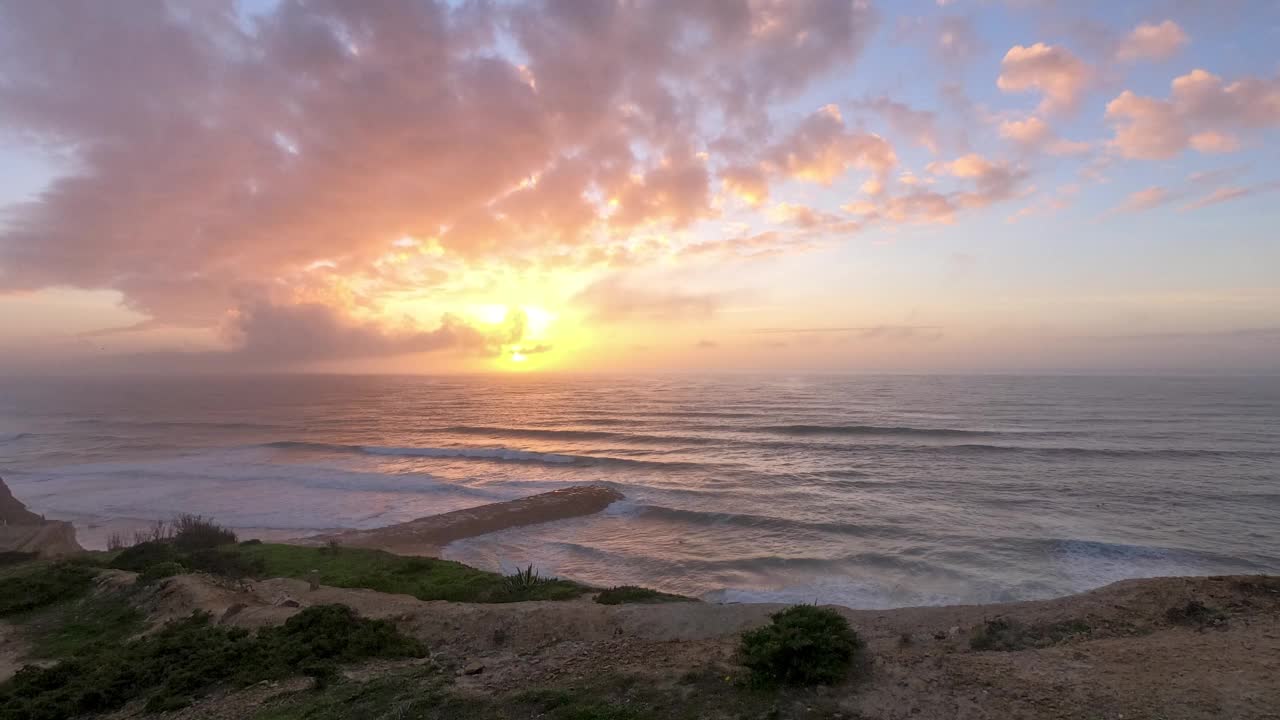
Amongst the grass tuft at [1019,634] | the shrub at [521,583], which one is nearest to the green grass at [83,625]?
the shrub at [521,583]

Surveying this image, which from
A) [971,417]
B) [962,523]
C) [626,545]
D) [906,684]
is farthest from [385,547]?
[971,417]

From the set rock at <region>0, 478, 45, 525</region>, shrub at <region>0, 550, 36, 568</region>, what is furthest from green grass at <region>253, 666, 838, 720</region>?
rock at <region>0, 478, 45, 525</region>

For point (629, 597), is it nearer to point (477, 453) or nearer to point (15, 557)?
point (15, 557)

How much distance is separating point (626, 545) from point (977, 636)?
12.8m

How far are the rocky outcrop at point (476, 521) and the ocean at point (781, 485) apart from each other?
1156mm

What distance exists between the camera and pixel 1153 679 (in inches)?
285

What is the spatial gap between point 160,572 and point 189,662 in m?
5.60

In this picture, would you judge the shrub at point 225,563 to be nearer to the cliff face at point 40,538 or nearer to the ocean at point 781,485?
the cliff face at point 40,538

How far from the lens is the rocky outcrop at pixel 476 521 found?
21.7m

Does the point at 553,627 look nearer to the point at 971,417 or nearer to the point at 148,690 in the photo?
the point at 148,690

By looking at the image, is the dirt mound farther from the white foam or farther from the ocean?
the white foam

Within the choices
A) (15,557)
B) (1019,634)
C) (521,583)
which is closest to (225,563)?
(15,557)

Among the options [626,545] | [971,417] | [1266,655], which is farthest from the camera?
[971,417]

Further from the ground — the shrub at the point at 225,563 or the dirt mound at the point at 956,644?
the dirt mound at the point at 956,644
